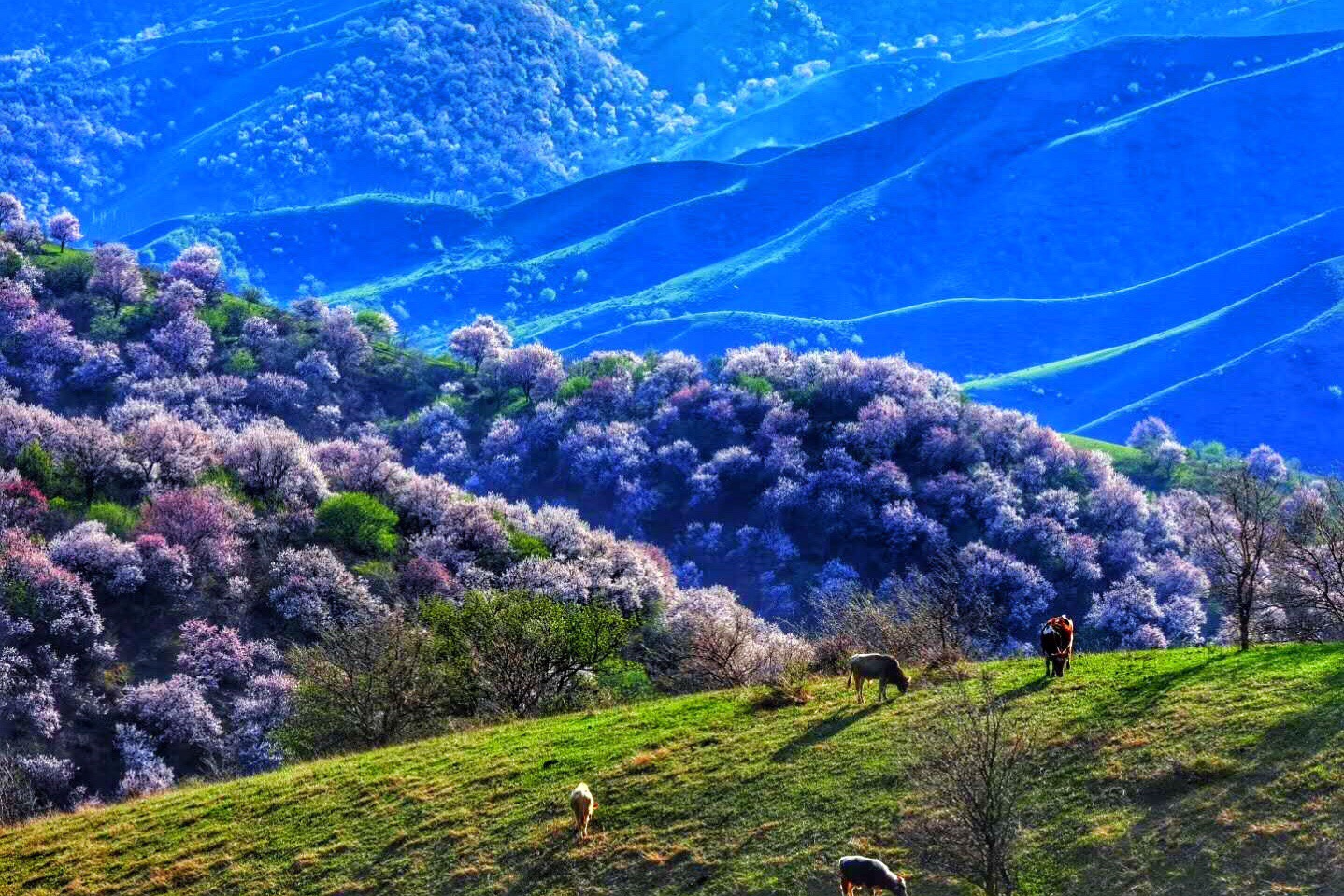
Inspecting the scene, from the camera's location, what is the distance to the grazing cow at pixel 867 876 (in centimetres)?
2103

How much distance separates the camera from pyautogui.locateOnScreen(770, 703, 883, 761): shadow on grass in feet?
94.7

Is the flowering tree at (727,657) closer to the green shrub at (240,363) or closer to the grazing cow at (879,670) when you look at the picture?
the grazing cow at (879,670)

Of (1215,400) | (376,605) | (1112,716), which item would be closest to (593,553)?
(376,605)

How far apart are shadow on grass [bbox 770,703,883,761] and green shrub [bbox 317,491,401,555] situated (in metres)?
46.0

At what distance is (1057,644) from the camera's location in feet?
96.6

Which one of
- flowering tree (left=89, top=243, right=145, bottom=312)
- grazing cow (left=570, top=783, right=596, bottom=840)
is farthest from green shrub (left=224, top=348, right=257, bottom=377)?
grazing cow (left=570, top=783, right=596, bottom=840)

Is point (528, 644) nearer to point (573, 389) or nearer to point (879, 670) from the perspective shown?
point (879, 670)

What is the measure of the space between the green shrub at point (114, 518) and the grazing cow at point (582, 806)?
4610 cm

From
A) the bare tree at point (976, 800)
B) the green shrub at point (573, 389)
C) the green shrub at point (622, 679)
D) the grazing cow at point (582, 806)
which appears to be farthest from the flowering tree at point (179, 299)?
the bare tree at point (976, 800)

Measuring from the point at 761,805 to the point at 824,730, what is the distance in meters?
3.72

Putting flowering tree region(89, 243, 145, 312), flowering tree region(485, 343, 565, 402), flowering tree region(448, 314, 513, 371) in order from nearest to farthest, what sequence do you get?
flowering tree region(89, 243, 145, 312) → flowering tree region(485, 343, 565, 402) → flowering tree region(448, 314, 513, 371)

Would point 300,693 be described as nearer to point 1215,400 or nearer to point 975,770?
point 975,770

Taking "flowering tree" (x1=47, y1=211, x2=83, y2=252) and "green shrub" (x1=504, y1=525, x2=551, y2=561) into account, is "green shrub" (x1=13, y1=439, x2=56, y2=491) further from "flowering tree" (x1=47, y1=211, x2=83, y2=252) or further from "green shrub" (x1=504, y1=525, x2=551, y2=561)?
"flowering tree" (x1=47, y1=211, x2=83, y2=252)

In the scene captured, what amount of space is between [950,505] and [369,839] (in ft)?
237
